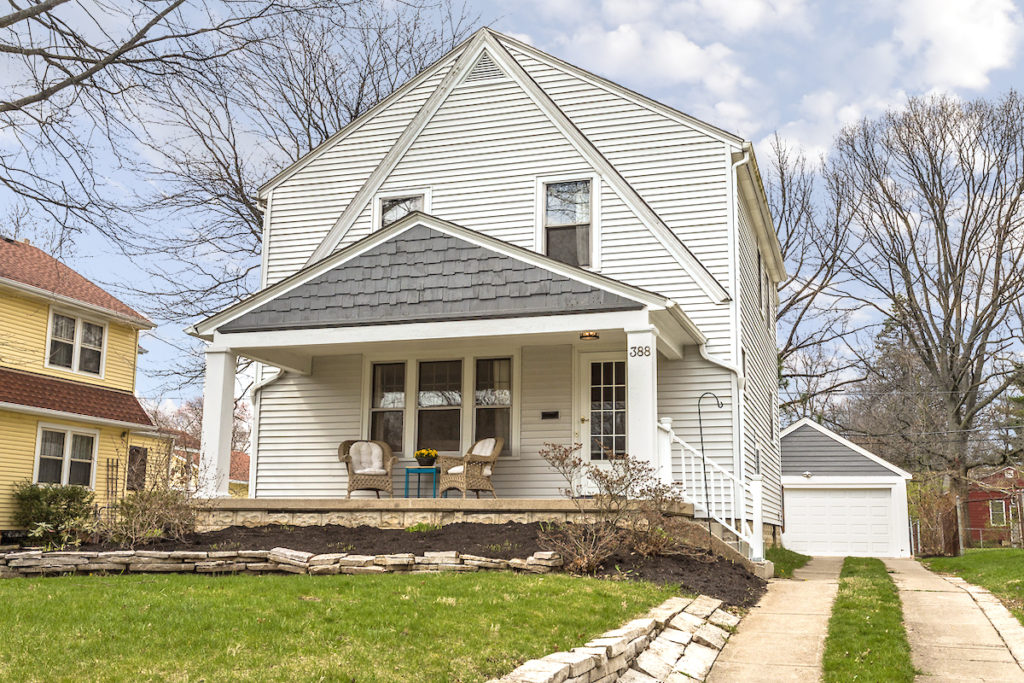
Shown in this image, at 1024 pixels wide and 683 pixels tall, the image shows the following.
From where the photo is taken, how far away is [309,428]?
14.0 metres

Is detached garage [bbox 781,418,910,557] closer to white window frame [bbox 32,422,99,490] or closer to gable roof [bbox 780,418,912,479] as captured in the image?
gable roof [bbox 780,418,912,479]

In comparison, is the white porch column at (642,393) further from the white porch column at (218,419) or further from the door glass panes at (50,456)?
the door glass panes at (50,456)

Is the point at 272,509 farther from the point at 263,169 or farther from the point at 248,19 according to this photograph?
the point at 263,169

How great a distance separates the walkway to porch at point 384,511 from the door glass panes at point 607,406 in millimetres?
2375

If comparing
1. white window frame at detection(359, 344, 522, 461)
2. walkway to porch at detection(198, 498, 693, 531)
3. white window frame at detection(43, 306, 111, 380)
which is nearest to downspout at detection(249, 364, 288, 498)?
white window frame at detection(359, 344, 522, 461)

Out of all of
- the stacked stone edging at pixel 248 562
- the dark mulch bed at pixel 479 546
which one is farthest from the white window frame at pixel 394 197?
the stacked stone edging at pixel 248 562

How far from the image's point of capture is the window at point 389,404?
1359 centimetres

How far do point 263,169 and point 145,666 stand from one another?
64.4ft

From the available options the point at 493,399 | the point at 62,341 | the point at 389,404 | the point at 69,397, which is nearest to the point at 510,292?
the point at 493,399

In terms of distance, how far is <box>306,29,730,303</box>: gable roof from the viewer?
42.8 feet

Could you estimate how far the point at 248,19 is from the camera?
9031mm

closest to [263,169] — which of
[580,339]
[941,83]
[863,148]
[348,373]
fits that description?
[348,373]

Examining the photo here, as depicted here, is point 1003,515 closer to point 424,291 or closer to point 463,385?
point 463,385

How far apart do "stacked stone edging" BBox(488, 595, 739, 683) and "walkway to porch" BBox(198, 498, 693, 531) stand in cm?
217
